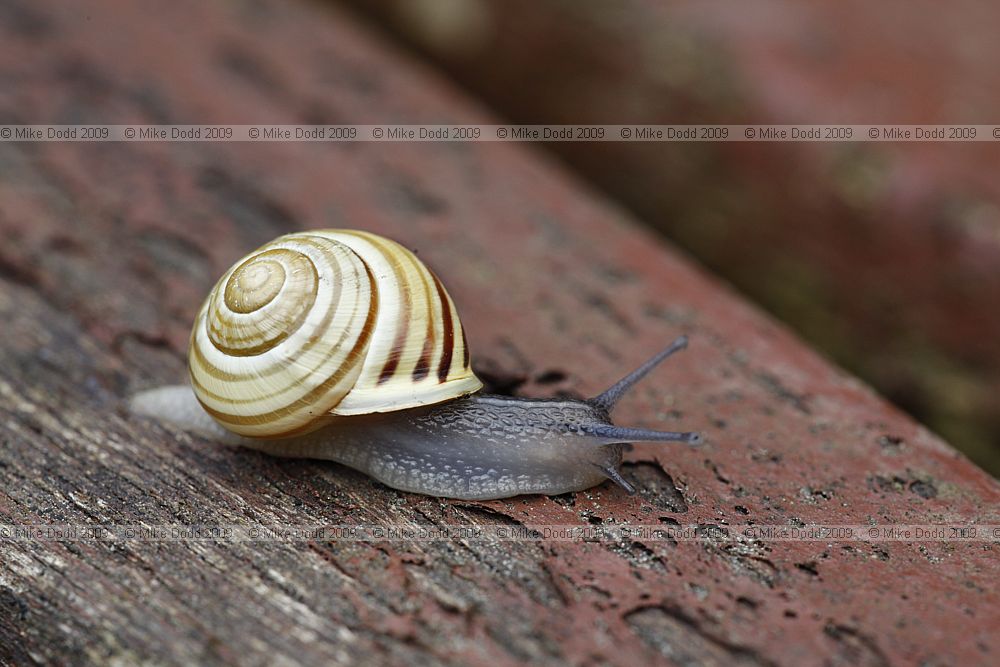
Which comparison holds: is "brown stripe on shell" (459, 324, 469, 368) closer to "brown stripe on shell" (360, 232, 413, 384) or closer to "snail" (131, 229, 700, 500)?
"snail" (131, 229, 700, 500)


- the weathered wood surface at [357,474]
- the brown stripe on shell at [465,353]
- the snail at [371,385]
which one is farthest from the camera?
the brown stripe on shell at [465,353]

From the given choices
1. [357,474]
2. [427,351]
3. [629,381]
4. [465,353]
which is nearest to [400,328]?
[427,351]

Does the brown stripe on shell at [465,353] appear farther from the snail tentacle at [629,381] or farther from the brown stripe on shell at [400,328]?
the snail tentacle at [629,381]

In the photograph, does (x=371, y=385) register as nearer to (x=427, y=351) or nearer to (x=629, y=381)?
(x=427, y=351)

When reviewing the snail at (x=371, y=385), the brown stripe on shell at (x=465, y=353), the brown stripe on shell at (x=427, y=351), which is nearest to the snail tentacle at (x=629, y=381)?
the snail at (x=371, y=385)

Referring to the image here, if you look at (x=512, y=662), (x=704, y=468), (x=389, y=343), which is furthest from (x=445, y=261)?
(x=512, y=662)

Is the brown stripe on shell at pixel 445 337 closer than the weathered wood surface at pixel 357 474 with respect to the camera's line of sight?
No
